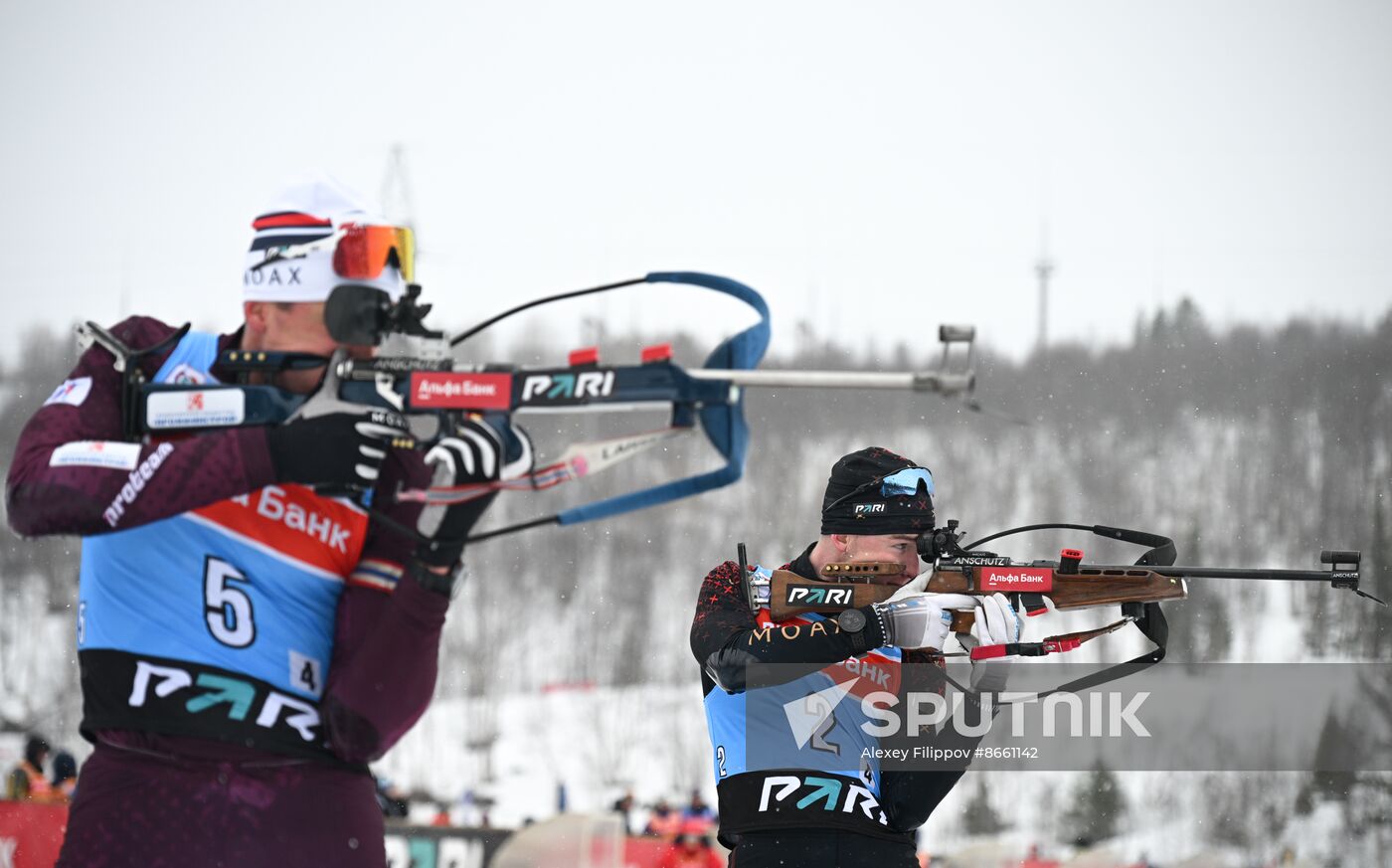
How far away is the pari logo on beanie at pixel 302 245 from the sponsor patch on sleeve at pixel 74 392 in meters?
0.31

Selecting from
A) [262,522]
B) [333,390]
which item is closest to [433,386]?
[333,390]

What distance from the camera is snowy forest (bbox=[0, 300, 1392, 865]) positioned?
64.8 feet

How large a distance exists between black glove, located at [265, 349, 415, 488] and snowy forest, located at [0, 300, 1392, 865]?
15.9 m

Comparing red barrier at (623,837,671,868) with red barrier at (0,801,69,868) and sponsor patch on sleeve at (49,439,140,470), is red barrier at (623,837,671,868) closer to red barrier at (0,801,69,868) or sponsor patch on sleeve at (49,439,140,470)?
red barrier at (0,801,69,868)

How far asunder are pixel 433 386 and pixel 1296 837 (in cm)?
1974

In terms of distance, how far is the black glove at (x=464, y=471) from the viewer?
7.16ft

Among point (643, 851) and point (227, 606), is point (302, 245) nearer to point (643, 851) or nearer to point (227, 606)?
point (227, 606)

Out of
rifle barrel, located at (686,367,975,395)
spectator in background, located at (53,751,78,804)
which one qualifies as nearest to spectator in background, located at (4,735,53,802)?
spectator in background, located at (53,751,78,804)

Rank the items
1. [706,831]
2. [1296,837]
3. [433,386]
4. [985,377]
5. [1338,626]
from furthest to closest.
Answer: [985,377]
[1338,626]
[1296,837]
[706,831]
[433,386]

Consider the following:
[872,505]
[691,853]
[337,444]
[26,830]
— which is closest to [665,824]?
[691,853]

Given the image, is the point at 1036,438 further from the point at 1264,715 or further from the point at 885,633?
the point at 885,633

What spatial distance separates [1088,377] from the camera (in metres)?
24.3

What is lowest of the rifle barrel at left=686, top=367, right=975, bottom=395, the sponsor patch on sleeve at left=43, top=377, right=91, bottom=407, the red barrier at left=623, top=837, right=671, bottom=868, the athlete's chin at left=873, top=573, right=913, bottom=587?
the red barrier at left=623, top=837, right=671, bottom=868

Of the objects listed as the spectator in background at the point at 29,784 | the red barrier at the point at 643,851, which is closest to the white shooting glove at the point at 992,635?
the red barrier at the point at 643,851
